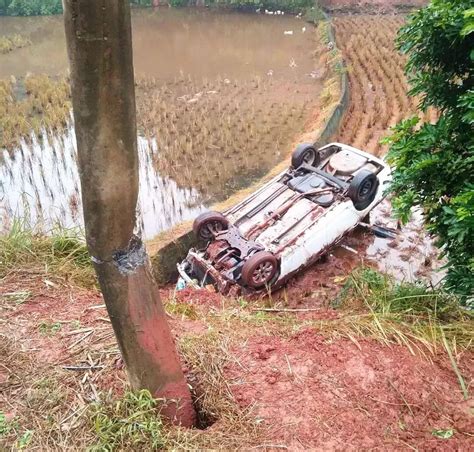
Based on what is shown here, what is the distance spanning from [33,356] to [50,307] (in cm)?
77

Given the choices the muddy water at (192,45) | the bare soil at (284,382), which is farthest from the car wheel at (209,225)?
the muddy water at (192,45)

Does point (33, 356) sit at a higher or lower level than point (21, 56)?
higher

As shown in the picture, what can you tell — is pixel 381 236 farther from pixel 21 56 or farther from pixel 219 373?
pixel 21 56

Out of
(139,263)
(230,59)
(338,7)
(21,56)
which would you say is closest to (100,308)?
(139,263)

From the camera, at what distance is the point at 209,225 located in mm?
6793

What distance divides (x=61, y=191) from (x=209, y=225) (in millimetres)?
4159

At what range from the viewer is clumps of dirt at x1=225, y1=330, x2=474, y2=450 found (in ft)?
9.78

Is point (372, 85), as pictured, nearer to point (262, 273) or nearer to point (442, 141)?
point (262, 273)

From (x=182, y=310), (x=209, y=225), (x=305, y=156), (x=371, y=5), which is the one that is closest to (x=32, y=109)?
(x=305, y=156)

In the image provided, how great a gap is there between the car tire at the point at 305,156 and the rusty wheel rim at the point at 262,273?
234 cm

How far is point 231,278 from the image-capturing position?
622 centimetres

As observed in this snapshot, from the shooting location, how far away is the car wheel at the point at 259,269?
5988 mm

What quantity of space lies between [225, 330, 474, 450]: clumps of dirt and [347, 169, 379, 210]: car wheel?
3526 millimetres

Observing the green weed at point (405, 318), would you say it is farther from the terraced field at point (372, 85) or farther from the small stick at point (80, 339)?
the terraced field at point (372, 85)
